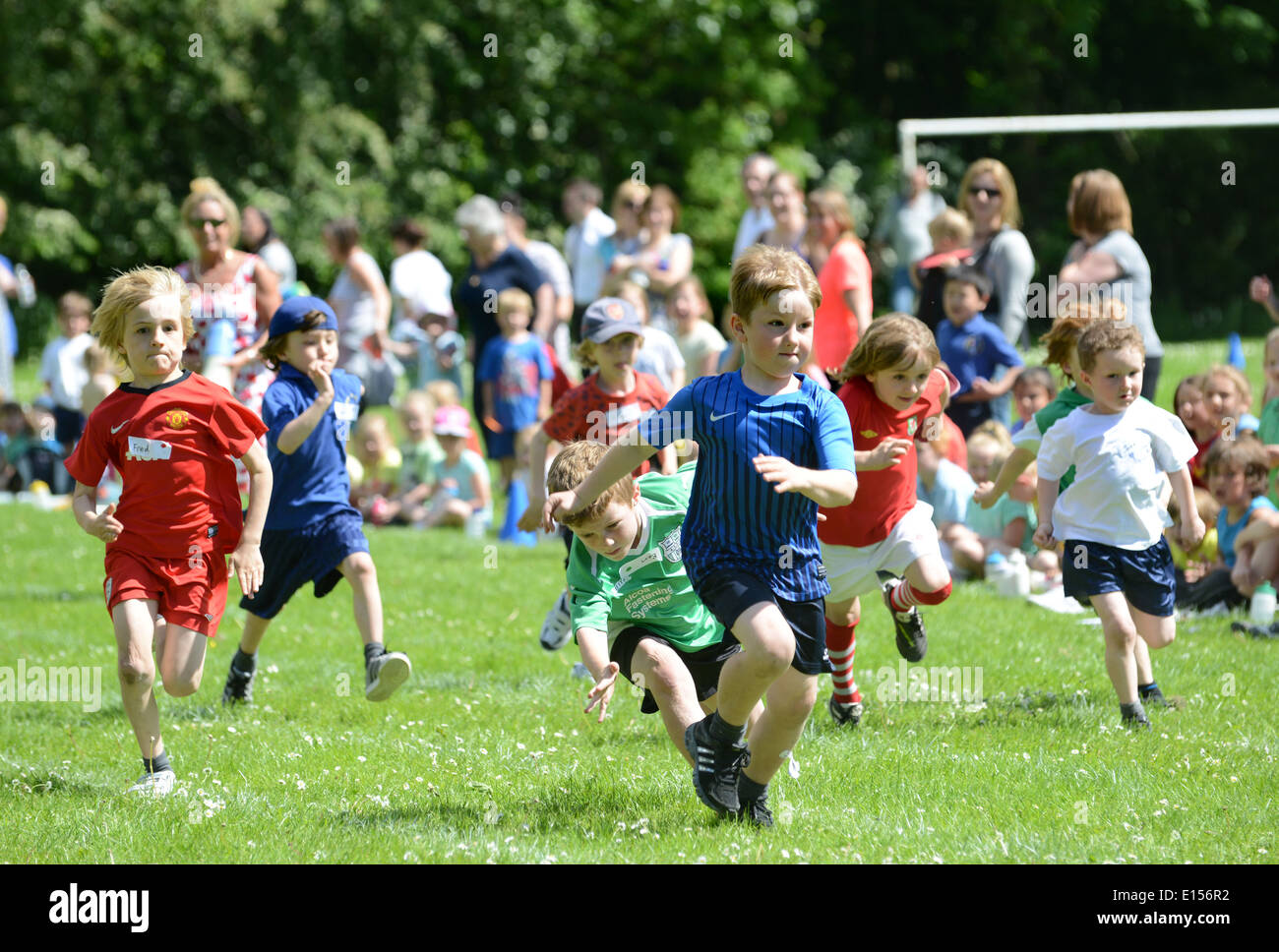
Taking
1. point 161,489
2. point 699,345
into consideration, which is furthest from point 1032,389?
point 161,489

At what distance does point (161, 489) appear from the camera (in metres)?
5.91

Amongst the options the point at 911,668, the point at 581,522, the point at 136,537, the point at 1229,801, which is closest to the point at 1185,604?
the point at 911,668

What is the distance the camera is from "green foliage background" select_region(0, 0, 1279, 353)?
26219 millimetres

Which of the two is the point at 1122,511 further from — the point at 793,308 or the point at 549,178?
the point at 549,178

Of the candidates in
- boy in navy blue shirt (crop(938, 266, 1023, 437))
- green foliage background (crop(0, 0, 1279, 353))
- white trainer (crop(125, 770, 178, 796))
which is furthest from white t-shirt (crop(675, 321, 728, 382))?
green foliage background (crop(0, 0, 1279, 353))

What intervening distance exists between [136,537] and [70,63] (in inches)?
941

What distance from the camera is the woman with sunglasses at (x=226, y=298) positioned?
941 cm

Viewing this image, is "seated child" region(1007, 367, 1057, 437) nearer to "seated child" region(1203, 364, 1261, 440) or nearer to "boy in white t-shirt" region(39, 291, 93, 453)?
"seated child" region(1203, 364, 1261, 440)

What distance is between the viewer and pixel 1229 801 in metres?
5.43

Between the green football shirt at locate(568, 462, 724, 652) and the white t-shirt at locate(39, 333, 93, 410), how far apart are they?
12.8m

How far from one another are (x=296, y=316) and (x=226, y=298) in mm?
2800
